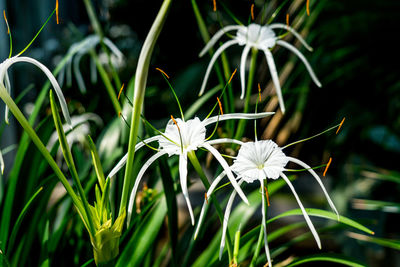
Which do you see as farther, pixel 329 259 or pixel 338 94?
pixel 338 94

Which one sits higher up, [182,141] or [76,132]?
[76,132]

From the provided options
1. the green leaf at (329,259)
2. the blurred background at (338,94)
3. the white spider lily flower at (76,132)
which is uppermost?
the blurred background at (338,94)

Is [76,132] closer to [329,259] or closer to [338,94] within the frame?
[329,259]

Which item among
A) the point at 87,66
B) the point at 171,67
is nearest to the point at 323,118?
the point at 171,67

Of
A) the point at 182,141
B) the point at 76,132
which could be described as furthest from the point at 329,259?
the point at 76,132

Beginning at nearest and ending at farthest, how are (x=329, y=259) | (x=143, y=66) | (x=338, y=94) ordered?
1. (x=143, y=66)
2. (x=329, y=259)
3. (x=338, y=94)

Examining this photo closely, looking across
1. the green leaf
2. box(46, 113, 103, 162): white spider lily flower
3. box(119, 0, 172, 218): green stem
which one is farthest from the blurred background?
box(119, 0, 172, 218): green stem

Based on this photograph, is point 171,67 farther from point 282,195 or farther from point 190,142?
point 190,142

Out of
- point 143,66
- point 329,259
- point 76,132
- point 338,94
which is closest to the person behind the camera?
point 143,66

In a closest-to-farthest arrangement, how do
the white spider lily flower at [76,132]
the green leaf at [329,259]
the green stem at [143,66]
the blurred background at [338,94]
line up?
1. the green stem at [143,66]
2. the green leaf at [329,259]
3. the white spider lily flower at [76,132]
4. the blurred background at [338,94]

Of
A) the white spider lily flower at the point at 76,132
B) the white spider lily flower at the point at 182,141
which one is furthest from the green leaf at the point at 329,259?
the white spider lily flower at the point at 76,132

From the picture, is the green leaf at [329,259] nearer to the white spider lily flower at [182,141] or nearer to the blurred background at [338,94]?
the white spider lily flower at [182,141]
